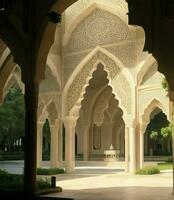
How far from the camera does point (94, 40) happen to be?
17578mm

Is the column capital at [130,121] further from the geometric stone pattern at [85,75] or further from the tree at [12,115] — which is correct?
the tree at [12,115]

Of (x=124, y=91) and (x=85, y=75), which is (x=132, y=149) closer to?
(x=124, y=91)

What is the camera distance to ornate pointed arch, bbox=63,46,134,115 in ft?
54.5

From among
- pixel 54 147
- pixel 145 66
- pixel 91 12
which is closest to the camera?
pixel 145 66

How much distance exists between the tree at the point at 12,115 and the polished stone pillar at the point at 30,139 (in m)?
20.4

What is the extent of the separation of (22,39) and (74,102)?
951 cm

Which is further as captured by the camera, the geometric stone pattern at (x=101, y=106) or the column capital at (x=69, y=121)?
the geometric stone pattern at (x=101, y=106)

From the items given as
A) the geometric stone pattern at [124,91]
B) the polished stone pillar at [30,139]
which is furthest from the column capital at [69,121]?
the polished stone pillar at [30,139]

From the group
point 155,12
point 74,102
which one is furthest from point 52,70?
point 155,12

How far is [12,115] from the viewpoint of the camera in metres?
29.8

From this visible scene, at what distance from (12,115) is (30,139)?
70.4ft

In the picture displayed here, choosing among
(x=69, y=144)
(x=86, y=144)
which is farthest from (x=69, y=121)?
(x=86, y=144)

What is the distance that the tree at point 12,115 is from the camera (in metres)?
29.5

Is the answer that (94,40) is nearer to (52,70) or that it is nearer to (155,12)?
(52,70)
